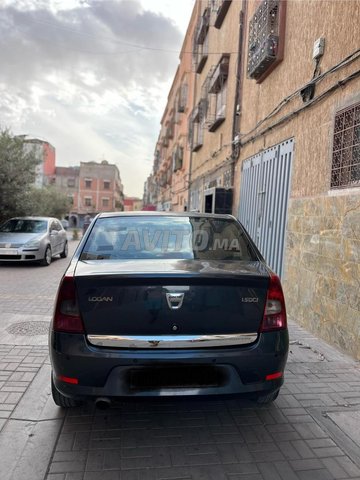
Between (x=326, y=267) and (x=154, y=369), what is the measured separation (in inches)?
127

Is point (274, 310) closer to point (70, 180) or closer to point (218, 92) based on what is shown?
point (218, 92)

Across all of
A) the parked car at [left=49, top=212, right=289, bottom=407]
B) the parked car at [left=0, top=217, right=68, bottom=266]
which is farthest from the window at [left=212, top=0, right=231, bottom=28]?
the parked car at [left=49, top=212, right=289, bottom=407]

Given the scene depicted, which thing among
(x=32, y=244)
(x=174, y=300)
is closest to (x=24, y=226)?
(x=32, y=244)

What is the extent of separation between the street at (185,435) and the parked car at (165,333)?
190 mm

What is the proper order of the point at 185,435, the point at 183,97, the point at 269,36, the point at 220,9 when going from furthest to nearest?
the point at 183,97
the point at 220,9
the point at 269,36
the point at 185,435

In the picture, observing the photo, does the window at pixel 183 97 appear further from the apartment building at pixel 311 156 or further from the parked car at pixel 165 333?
the parked car at pixel 165 333

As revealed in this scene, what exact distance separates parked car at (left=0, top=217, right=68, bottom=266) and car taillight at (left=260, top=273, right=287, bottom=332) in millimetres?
9411

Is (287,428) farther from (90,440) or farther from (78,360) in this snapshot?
(78,360)

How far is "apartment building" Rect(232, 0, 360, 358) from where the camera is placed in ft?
15.0

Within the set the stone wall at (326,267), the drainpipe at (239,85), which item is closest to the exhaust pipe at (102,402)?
the stone wall at (326,267)

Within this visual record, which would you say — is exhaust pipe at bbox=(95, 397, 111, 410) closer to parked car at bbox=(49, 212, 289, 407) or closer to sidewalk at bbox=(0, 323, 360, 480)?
parked car at bbox=(49, 212, 289, 407)

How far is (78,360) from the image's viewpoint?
99.3 inches

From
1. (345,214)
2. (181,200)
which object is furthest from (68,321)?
(181,200)

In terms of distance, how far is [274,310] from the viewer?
107 inches
